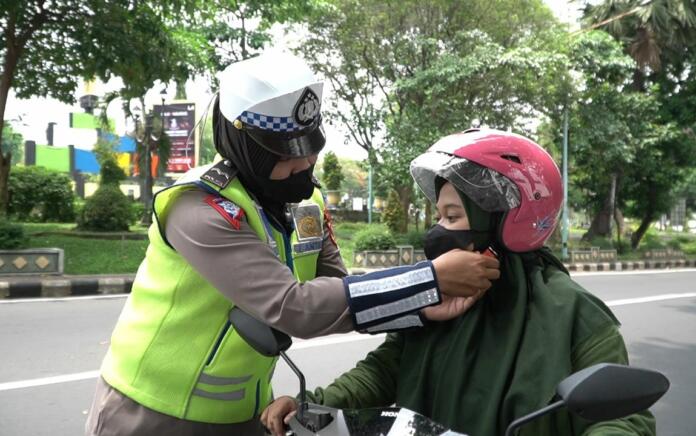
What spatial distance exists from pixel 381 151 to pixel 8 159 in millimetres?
7932

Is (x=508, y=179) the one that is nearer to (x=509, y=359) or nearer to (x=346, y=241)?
(x=509, y=359)

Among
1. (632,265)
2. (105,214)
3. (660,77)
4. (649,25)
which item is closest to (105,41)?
(105,214)

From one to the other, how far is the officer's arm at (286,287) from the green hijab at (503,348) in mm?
288

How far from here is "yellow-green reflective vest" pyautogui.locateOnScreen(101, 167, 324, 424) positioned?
4.37ft

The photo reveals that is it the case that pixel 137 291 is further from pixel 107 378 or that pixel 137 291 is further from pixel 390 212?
A: pixel 390 212

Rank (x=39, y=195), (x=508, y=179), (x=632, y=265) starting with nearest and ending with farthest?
(x=508, y=179) < (x=632, y=265) < (x=39, y=195)

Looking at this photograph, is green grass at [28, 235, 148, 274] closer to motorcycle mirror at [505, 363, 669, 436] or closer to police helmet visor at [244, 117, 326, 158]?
police helmet visor at [244, 117, 326, 158]

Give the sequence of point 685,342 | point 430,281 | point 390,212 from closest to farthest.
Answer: point 430,281
point 685,342
point 390,212

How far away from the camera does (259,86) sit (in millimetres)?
1299

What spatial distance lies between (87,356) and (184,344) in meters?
4.07

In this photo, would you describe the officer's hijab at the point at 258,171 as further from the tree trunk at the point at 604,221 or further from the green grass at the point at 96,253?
the tree trunk at the point at 604,221

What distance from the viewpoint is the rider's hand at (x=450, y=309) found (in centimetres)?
155

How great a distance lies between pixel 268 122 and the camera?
4.30 ft

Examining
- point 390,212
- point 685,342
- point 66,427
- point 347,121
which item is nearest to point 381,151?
point 347,121
